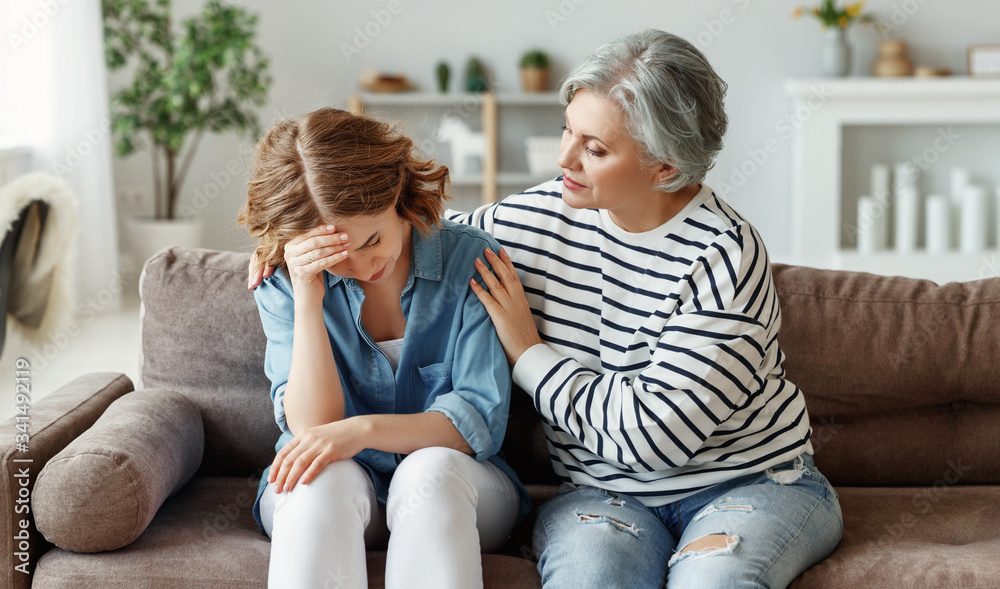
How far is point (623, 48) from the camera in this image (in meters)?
1.34

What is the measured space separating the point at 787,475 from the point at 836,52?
13.2 ft

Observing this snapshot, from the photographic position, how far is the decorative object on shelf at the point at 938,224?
4820 mm

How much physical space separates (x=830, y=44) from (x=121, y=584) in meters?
4.59

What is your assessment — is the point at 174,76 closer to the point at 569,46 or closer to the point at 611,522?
the point at 569,46

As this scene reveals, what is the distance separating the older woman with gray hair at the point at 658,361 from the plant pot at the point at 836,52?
387 cm

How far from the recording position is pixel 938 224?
4844 mm

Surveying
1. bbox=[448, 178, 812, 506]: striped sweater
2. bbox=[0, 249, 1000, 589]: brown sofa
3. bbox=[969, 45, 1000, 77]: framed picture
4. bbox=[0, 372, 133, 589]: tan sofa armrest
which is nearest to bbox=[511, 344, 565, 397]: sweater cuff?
bbox=[448, 178, 812, 506]: striped sweater

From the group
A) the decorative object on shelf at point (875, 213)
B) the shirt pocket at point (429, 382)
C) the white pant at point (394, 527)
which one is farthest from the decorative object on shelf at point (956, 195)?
the white pant at point (394, 527)

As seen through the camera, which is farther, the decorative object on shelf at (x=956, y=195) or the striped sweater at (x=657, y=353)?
the decorative object on shelf at (x=956, y=195)

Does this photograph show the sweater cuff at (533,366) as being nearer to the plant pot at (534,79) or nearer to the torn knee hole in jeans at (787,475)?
the torn knee hole in jeans at (787,475)

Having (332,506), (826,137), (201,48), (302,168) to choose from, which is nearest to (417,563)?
(332,506)

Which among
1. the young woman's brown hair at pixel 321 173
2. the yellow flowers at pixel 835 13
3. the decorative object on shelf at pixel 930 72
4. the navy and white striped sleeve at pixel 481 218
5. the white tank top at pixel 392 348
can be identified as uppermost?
the yellow flowers at pixel 835 13

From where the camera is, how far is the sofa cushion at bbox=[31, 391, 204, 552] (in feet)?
4.13

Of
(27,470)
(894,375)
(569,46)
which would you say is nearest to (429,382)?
(27,470)
